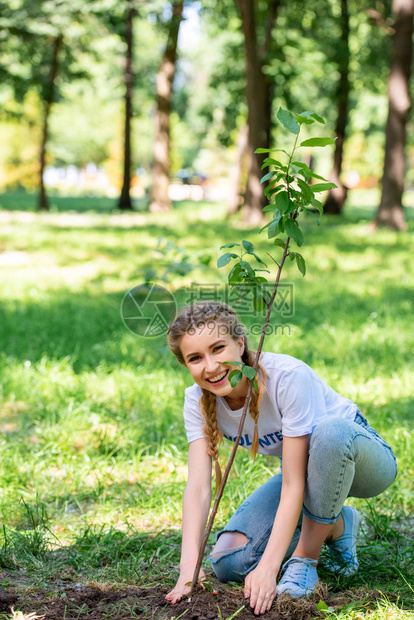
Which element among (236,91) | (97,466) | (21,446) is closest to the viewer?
(97,466)

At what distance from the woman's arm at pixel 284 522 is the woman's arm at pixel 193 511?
207 millimetres

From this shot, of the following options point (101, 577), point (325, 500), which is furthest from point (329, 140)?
point (101, 577)

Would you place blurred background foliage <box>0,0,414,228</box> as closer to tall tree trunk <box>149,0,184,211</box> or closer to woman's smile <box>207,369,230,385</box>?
tall tree trunk <box>149,0,184,211</box>

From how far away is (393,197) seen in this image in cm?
1404

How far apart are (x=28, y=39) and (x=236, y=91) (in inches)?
320

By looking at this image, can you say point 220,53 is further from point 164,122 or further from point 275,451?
point 275,451

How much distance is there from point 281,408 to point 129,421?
6.42 ft

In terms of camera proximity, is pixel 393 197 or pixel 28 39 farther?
pixel 28 39

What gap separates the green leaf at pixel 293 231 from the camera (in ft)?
7.10

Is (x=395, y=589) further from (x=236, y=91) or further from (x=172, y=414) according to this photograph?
(x=236, y=91)

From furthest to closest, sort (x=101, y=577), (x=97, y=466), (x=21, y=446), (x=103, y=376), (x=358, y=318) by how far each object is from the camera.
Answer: (x=358, y=318) < (x=103, y=376) < (x=21, y=446) < (x=97, y=466) < (x=101, y=577)

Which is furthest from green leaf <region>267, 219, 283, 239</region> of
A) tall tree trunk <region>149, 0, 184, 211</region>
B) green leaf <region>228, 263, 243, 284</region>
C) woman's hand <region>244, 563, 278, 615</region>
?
tall tree trunk <region>149, 0, 184, 211</region>

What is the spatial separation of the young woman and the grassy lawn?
21 cm

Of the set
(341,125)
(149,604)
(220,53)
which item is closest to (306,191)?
(149,604)
